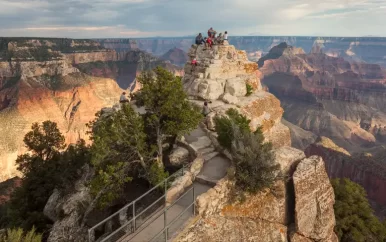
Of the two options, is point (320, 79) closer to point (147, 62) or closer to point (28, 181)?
point (147, 62)

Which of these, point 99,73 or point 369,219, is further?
point 99,73

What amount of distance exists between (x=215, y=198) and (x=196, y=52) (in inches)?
772

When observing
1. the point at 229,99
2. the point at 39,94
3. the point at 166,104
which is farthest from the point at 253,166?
the point at 39,94

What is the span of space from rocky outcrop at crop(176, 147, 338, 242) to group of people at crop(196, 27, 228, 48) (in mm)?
14903

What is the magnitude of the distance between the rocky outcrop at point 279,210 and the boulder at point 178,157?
4553 mm

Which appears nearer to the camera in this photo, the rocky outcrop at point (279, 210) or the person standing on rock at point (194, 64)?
the rocky outcrop at point (279, 210)

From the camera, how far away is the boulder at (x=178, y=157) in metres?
16.5

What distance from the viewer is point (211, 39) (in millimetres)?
Answer: 28484

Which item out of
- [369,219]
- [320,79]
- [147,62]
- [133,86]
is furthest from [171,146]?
[320,79]

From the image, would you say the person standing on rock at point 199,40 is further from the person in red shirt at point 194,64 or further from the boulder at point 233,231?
the boulder at point 233,231

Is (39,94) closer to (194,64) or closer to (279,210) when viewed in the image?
(194,64)

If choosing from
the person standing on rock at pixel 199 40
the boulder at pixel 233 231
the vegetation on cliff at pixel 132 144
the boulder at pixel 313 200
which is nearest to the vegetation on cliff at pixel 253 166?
the boulder at pixel 233 231

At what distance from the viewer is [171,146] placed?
60.8ft

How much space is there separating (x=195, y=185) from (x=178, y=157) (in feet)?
10.7
